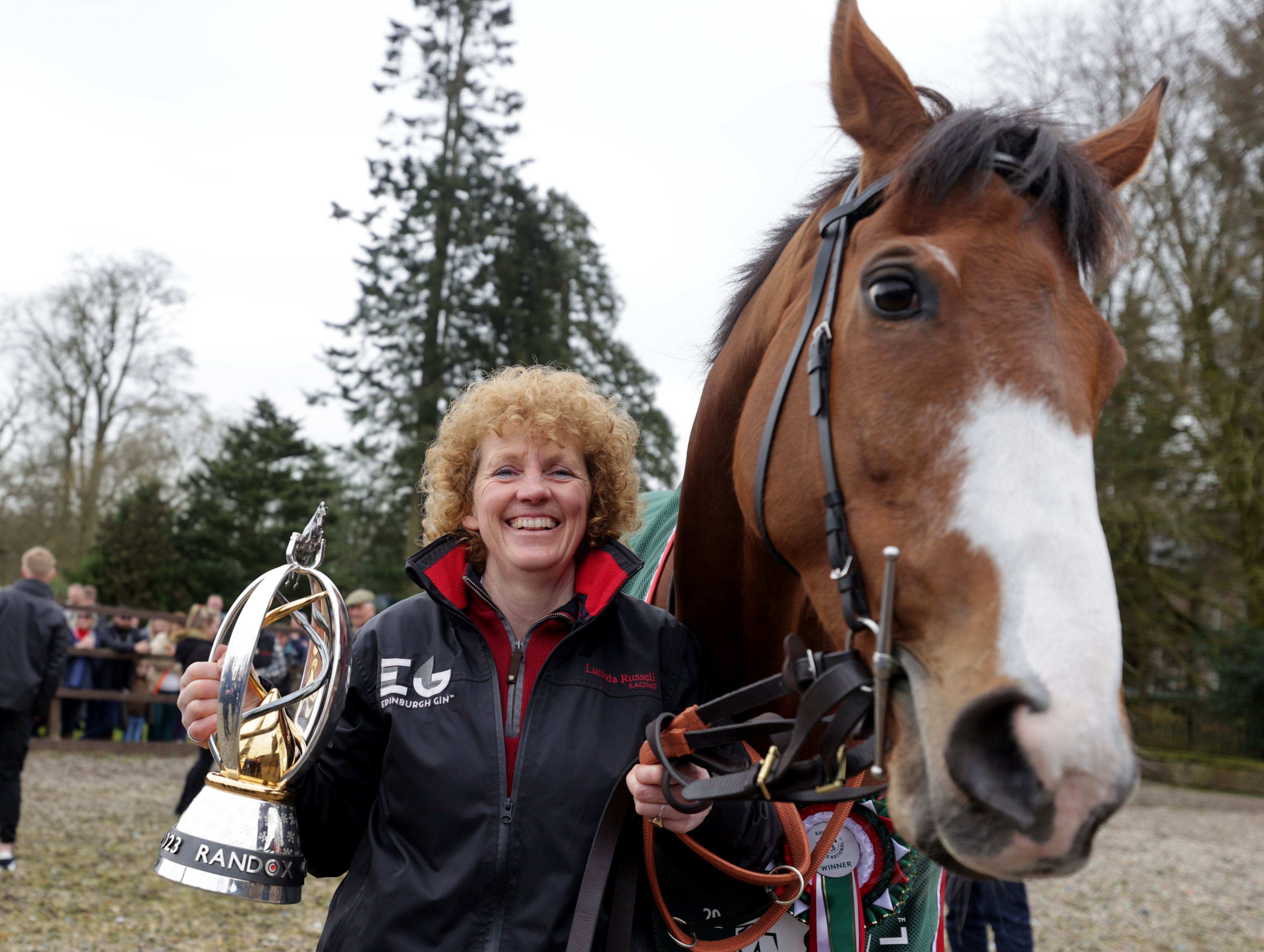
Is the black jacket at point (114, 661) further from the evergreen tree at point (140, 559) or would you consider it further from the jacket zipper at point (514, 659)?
the jacket zipper at point (514, 659)

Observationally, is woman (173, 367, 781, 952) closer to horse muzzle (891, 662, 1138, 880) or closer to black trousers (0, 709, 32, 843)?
horse muzzle (891, 662, 1138, 880)

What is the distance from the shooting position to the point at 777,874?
199 centimetres

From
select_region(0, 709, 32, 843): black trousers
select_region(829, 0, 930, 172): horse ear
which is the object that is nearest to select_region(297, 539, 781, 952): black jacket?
select_region(829, 0, 930, 172): horse ear

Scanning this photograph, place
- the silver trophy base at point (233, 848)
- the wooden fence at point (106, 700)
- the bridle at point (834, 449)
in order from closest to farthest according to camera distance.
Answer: the bridle at point (834, 449) < the silver trophy base at point (233, 848) < the wooden fence at point (106, 700)

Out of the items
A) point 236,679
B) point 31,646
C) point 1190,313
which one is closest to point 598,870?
point 236,679

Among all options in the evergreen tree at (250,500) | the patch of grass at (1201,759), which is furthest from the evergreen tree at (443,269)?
the patch of grass at (1201,759)

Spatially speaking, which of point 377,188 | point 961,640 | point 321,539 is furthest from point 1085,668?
point 377,188

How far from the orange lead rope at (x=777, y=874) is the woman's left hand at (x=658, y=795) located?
7.1 inches

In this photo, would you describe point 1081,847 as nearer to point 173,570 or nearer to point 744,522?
point 744,522

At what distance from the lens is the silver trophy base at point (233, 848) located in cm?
166

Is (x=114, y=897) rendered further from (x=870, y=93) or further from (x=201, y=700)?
(x=870, y=93)

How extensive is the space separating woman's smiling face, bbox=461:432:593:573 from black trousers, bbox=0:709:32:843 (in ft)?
20.9

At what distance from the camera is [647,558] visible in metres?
3.02

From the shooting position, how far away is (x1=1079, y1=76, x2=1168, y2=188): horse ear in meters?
1.86
